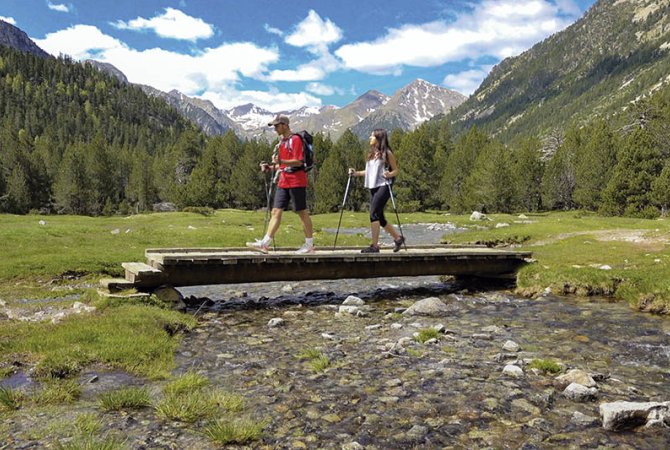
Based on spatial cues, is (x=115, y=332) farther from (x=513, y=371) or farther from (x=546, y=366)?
(x=546, y=366)

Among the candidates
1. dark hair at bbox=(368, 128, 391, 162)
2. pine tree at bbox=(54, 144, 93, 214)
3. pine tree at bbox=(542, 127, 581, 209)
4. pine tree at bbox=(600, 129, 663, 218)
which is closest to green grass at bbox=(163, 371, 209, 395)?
dark hair at bbox=(368, 128, 391, 162)

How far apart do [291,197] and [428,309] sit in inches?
217

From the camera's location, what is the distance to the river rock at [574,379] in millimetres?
7631

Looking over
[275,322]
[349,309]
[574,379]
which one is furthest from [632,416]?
[349,309]

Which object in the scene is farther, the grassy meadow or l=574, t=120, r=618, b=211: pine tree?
l=574, t=120, r=618, b=211: pine tree

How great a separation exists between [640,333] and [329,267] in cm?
937

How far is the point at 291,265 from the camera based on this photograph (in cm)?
1556

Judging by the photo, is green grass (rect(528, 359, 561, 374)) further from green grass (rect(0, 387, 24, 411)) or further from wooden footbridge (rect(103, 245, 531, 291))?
green grass (rect(0, 387, 24, 411))

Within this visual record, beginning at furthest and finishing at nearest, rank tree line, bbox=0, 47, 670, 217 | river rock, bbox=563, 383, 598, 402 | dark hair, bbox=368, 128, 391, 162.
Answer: tree line, bbox=0, 47, 670, 217 < dark hair, bbox=368, 128, 391, 162 < river rock, bbox=563, 383, 598, 402

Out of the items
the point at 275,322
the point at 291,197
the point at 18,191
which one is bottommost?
the point at 275,322

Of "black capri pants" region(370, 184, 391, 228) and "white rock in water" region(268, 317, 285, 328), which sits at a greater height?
"black capri pants" region(370, 184, 391, 228)

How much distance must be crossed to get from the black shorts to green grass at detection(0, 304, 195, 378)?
15.8 ft

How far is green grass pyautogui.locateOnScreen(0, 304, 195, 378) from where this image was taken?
8164 mm

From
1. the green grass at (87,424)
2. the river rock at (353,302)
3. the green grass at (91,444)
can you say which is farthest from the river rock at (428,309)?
the green grass at (91,444)
